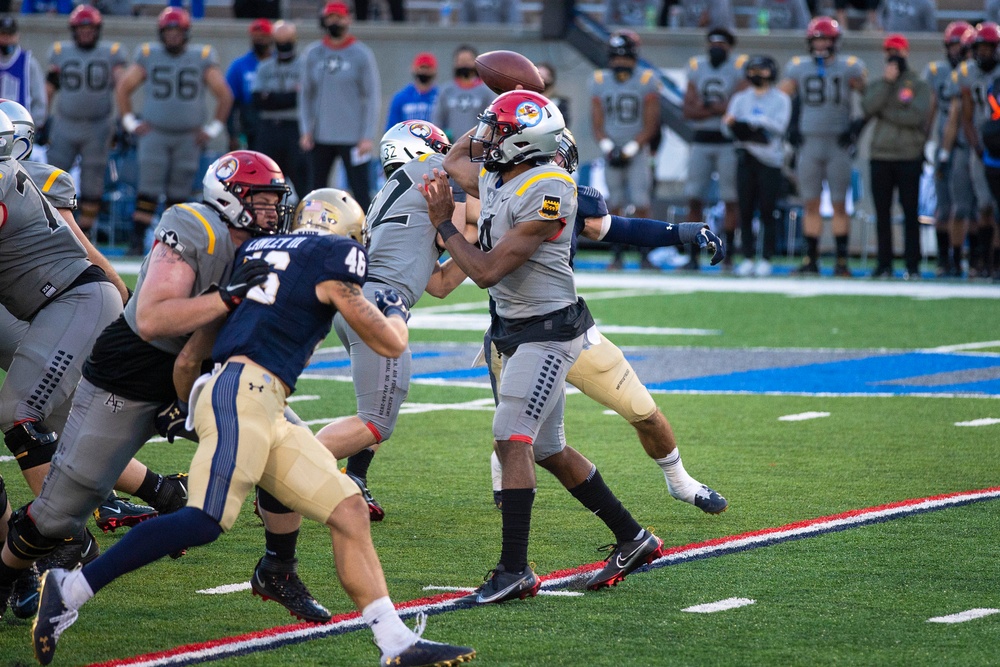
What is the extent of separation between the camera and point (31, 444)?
5.76 metres

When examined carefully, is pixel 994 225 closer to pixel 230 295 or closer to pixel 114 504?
pixel 114 504

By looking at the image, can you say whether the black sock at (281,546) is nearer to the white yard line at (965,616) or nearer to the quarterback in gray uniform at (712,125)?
the white yard line at (965,616)

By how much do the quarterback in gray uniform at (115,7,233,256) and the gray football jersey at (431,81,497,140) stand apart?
7.20ft

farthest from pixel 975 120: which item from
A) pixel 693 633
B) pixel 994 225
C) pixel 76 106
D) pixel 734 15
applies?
pixel 693 633

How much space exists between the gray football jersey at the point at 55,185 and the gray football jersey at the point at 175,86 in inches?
401

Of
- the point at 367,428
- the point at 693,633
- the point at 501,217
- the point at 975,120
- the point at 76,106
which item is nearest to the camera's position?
the point at 693,633

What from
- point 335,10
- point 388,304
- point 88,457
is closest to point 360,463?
point 88,457

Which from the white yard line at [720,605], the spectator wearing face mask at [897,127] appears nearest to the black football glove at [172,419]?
the white yard line at [720,605]

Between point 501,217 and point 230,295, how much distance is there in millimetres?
1268

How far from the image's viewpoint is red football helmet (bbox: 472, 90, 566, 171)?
5496 mm

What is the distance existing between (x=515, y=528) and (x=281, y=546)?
0.81m

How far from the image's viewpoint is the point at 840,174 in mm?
16172

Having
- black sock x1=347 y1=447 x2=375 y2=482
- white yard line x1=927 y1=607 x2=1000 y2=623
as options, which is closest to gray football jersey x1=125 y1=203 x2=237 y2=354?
black sock x1=347 y1=447 x2=375 y2=482

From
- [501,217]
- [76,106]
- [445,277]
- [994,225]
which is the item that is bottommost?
[994,225]
